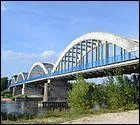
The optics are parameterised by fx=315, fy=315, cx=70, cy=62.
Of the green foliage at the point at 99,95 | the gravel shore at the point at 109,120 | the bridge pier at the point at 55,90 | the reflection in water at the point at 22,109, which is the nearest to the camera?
the gravel shore at the point at 109,120

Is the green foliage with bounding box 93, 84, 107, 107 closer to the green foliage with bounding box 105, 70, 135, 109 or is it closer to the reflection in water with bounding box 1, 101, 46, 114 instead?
the green foliage with bounding box 105, 70, 135, 109

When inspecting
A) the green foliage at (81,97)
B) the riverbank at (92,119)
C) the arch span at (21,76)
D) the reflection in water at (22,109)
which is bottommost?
the reflection in water at (22,109)

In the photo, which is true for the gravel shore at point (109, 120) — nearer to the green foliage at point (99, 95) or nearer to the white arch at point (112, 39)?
the green foliage at point (99, 95)

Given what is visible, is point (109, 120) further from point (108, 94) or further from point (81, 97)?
point (81, 97)

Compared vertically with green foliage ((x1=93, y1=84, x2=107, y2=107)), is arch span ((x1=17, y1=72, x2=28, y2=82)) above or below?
above

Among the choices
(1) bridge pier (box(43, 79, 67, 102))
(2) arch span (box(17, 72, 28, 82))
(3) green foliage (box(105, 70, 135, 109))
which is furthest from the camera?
(2) arch span (box(17, 72, 28, 82))

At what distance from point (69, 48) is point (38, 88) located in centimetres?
4350

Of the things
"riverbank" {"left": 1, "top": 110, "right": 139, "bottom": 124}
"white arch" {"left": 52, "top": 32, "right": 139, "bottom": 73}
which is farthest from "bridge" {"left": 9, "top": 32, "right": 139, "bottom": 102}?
"riverbank" {"left": 1, "top": 110, "right": 139, "bottom": 124}

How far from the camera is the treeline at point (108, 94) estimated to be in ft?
102

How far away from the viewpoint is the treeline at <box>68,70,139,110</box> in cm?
3100

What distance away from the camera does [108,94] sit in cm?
3216

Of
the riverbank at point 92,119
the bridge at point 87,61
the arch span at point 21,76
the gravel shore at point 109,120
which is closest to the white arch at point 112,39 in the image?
the bridge at point 87,61

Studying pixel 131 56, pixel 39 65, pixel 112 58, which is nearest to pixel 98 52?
pixel 112 58

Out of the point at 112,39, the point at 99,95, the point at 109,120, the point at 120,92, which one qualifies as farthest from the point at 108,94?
the point at 112,39
